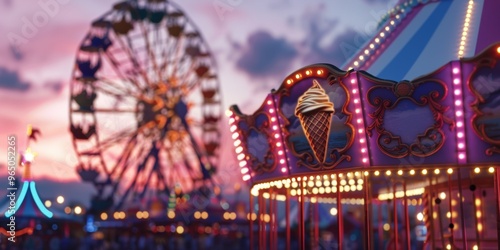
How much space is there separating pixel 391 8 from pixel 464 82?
4751 millimetres

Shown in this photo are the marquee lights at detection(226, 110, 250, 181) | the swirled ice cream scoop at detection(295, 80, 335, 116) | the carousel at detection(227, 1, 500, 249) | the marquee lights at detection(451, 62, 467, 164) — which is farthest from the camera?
the marquee lights at detection(226, 110, 250, 181)

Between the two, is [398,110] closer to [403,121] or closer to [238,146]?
[403,121]

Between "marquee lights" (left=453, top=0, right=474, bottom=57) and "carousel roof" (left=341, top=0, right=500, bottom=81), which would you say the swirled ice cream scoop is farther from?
"marquee lights" (left=453, top=0, right=474, bottom=57)

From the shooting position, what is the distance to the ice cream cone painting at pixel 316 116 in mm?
8641

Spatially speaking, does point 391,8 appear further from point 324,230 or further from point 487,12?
point 324,230

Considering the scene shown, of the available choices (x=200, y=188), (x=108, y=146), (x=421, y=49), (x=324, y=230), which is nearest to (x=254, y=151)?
(x=421, y=49)

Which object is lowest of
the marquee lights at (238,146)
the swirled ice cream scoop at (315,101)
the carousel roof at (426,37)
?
the marquee lights at (238,146)

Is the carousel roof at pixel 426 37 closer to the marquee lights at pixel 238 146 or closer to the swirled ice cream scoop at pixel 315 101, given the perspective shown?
the swirled ice cream scoop at pixel 315 101

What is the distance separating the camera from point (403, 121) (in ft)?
27.0

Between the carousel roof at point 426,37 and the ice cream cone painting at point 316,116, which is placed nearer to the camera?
the ice cream cone painting at point 316,116

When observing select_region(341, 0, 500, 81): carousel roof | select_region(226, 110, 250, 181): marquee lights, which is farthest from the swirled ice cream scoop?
select_region(226, 110, 250, 181): marquee lights

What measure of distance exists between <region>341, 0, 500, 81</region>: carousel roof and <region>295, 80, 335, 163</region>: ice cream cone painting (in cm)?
146

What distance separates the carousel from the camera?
785cm

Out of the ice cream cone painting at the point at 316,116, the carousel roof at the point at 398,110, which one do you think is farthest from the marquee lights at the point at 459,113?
the ice cream cone painting at the point at 316,116
